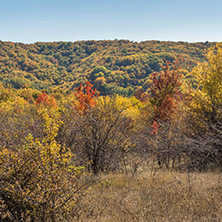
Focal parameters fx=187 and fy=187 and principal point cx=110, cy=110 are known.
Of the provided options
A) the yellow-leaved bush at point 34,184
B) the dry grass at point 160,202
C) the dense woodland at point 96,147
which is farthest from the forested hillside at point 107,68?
the yellow-leaved bush at point 34,184

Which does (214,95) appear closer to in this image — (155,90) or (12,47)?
(155,90)

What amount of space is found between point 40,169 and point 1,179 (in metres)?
0.63

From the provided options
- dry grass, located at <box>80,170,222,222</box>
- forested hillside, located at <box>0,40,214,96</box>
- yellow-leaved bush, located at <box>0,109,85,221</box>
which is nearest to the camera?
yellow-leaved bush, located at <box>0,109,85,221</box>

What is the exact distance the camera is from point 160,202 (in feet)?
14.1

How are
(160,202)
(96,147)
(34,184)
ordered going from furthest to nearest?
(96,147) < (160,202) < (34,184)

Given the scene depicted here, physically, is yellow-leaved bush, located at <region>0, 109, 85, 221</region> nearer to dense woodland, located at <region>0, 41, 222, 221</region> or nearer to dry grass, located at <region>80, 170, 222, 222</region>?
dense woodland, located at <region>0, 41, 222, 221</region>

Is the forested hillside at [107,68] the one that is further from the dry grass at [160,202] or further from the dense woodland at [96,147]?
the dry grass at [160,202]

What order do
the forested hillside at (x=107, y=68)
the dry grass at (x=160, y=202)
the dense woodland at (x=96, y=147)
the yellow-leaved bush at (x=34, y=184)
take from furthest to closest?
the forested hillside at (x=107, y=68) → the dry grass at (x=160, y=202) → the dense woodland at (x=96, y=147) → the yellow-leaved bush at (x=34, y=184)

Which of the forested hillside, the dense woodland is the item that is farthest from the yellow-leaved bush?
the forested hillside

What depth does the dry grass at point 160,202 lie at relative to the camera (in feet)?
12.3

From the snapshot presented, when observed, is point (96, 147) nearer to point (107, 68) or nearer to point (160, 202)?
point (160, 202)

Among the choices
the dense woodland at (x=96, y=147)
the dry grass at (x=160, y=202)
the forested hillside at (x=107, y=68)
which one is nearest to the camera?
the dense woodland at (x=96, y=147)

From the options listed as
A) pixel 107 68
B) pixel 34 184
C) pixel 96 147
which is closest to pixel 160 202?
pixel 34 184

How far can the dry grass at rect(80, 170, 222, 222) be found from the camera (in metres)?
3.75
